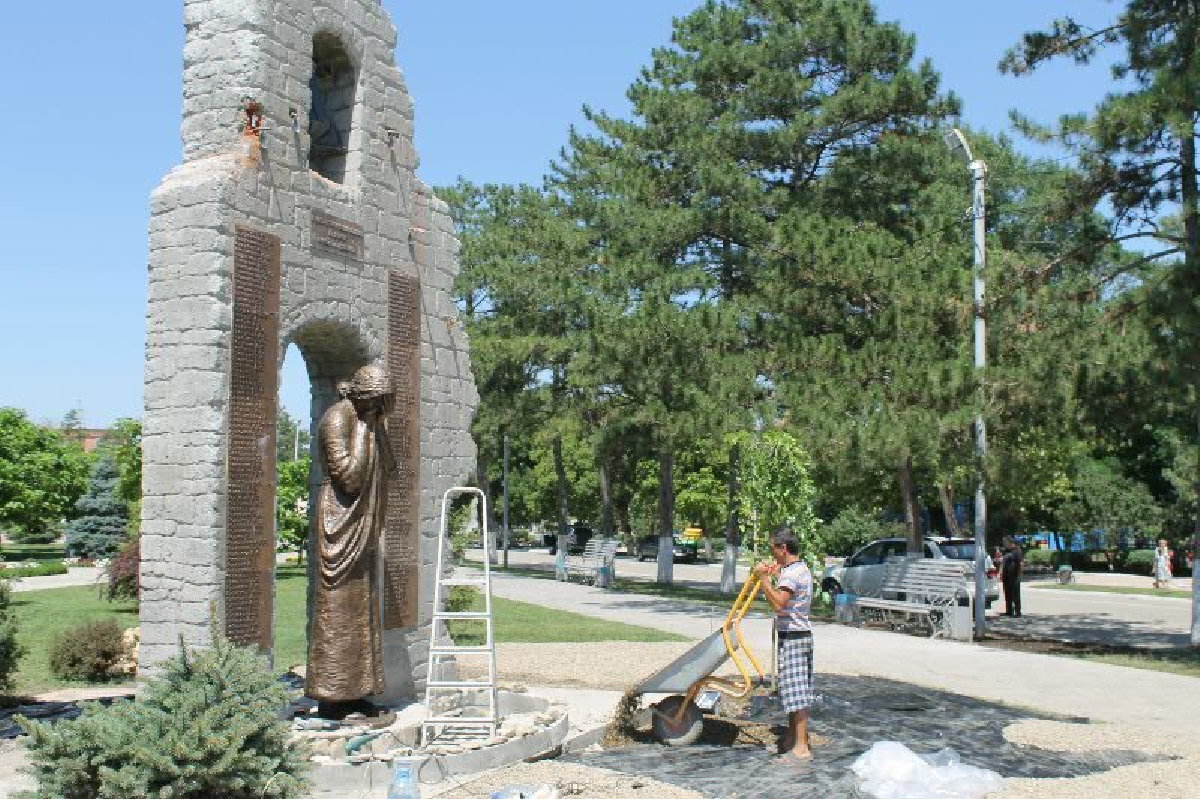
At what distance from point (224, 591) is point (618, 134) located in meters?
20.6

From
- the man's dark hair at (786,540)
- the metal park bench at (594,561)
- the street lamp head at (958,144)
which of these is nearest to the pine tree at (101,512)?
the metal park bench at (594,561)

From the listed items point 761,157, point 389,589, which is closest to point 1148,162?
point 761,157

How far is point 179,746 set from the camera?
18.9 feet

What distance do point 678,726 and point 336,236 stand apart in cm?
498

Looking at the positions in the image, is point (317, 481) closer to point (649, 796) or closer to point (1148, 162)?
point (649, 796)

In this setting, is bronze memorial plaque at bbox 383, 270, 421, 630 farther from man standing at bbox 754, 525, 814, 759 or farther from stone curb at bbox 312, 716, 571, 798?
man standing at bbox 754, 525, 814, 759

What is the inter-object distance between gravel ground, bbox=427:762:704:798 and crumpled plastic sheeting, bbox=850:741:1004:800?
115 cm

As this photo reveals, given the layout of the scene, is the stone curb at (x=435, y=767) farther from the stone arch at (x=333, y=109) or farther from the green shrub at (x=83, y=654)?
the green shrub at (x=83, y=654)

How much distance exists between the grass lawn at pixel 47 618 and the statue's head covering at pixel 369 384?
4.62 m

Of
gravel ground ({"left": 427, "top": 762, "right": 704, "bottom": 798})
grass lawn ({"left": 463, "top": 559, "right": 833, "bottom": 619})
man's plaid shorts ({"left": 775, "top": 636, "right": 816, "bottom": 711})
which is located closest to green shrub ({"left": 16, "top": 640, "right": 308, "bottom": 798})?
gravel ground ({"left": 427, "top": 762, "right": 704, "bottom": 798})

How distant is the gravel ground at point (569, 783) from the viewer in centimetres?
757

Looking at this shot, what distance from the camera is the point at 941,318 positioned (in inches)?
739

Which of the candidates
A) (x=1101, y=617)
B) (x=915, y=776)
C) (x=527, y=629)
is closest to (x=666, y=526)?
(x=1101, y=617)

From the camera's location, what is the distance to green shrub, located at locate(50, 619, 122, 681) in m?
12.6
